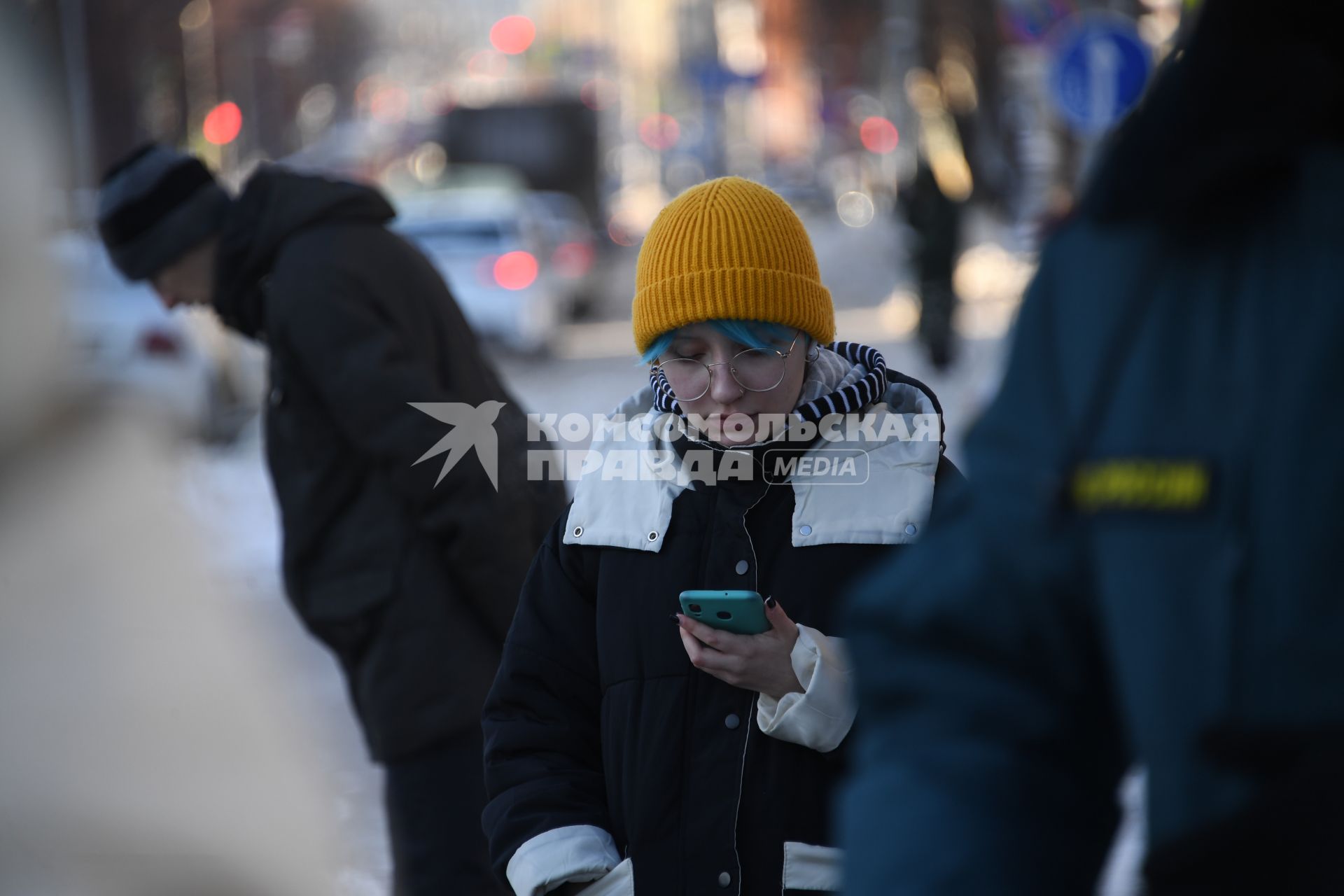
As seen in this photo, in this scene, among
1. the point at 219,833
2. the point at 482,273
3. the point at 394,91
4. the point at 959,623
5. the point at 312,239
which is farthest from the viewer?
the point at 394,91

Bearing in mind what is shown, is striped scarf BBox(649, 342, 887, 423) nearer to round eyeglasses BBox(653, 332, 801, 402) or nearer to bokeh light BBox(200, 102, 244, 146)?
round eyeglasses BBox(653, 332, 801, 402)

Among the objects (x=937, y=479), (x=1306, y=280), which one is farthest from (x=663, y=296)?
(x=1306, y=280)

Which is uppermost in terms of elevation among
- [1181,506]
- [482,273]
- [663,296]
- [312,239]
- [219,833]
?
[482,273]

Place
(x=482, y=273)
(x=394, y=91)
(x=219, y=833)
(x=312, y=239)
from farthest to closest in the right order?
(x=394, y=91) → (x=482, y=273) → (x=219, y=833) → (x=312, y=239)

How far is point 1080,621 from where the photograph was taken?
1260 millimetres

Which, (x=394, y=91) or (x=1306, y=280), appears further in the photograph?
(x=394, y=91)

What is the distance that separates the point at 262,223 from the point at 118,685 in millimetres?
3982

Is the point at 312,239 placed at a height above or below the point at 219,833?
above

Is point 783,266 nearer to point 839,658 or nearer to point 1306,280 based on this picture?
point 839,658

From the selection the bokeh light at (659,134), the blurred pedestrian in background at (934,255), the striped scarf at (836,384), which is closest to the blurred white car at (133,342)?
the blurred pedestrian in background at (934,255)

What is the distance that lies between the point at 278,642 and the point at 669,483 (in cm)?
587

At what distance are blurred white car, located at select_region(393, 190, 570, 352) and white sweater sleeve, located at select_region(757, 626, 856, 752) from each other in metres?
16.5

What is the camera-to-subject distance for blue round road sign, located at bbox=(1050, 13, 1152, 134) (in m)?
12.6

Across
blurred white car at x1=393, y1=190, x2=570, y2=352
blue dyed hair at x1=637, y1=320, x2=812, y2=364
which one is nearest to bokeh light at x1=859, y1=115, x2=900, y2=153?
blurred white car at x1=393, y1=190, x2=570, y2=352
